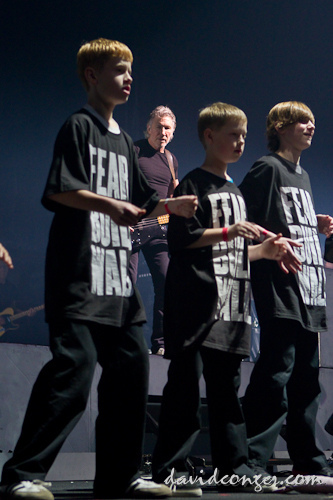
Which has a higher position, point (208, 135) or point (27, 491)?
point (208, 135)

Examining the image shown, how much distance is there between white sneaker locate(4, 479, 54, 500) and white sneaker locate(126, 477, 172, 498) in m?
0.31

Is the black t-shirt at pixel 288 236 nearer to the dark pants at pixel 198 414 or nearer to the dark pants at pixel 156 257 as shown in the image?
the dark pants at pixel 198 414

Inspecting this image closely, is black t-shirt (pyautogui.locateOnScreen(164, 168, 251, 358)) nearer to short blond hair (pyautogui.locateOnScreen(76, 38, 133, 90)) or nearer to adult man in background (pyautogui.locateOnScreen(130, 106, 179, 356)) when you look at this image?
short blond hair (pyautogui.locateOnScreen(76, 38, 133, 90))

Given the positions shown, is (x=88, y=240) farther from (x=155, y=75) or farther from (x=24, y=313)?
(x=155, y=75)

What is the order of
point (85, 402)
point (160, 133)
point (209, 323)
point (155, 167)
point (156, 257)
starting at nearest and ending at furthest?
1. point (85, 402)
2. point (209, 323)
3. point (156, 257)
4. point (155, 167)
5. point (160, 133)

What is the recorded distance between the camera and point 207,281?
2225 millimetres

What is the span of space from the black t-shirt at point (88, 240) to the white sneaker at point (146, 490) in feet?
1.53

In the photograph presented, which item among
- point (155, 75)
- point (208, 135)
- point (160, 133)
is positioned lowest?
point (208, 135)

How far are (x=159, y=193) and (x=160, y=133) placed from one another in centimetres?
55

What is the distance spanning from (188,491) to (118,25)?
4.38m

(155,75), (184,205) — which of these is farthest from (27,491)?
(155,75)

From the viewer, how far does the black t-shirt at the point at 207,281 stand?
86.2 inches

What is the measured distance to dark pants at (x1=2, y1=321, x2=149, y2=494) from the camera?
5.63 ft

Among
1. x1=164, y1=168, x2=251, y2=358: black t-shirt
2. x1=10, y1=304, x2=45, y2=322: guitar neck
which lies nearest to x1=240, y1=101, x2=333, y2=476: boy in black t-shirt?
x1=164, y1=168, x2=251, y2=358: black t-shirt
